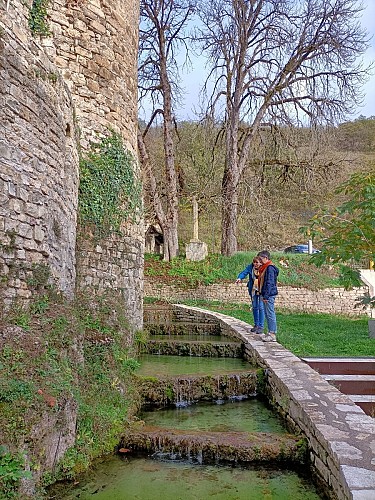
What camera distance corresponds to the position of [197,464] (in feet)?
14.3

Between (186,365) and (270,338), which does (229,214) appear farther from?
(186,365)

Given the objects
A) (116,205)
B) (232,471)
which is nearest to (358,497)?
(232,471)

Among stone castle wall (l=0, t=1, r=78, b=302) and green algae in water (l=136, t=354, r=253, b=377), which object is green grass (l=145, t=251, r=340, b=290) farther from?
stone castle wall (l=0, t=1, r=78, b=302)

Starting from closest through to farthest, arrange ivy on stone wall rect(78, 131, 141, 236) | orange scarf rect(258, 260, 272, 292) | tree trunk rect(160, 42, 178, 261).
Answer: ivy on stone wall rect(78, 131, 141, 236)
orange scarf rect(258, 260, 272, 292)
tree trunk rect(160, 42, 178, 261)

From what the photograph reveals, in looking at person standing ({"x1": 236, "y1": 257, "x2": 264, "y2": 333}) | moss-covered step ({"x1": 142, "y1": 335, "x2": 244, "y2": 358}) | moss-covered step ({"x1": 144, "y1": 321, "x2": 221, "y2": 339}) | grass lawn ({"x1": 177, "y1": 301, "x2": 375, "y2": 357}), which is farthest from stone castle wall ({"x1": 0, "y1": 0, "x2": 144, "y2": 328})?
grass lawn ({"x1": 177, "y1": 301, "x2": 375, "y2": 357})

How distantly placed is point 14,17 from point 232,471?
4.29 metres

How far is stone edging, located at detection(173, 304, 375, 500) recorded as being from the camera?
10.5 ft

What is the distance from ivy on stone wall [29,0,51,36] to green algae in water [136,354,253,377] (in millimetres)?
4354

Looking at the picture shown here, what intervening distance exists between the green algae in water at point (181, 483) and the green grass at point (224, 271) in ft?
44.6

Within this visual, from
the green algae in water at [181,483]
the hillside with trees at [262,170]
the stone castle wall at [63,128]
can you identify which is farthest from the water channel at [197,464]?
the hillside with trees at [262,170]

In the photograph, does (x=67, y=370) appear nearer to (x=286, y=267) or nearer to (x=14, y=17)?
(x=14, y=17)

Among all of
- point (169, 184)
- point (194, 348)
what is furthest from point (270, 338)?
point (169, 184)

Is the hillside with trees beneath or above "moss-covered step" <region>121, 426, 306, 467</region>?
above

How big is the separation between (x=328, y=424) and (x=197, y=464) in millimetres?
1214
